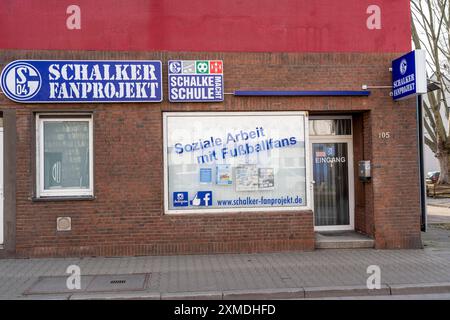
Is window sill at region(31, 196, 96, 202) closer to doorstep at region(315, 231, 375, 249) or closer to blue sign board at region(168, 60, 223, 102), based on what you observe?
blue sign board at region(168, 60, 223, 102)

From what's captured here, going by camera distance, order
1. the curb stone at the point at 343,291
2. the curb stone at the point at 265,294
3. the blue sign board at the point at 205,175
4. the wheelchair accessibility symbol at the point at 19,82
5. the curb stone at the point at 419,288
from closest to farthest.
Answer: the curb stone at the point at 265,294 < the curb stone at the point at 343,291 < the curb stone at the point at 419,288 < the wheelchair accessibility symbol at the point at 19,82 < the blue sign board at the point at 205,175

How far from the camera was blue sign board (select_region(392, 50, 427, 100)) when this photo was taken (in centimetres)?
869

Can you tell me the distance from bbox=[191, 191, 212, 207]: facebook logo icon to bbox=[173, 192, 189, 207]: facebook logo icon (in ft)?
0.47

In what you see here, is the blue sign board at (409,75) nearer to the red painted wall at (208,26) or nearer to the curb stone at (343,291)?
the red painted wall at (208,26)

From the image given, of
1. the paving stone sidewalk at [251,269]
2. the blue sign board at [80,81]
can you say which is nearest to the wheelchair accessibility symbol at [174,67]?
the blue sign board at [80,81]

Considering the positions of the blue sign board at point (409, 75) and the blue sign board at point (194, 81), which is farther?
the blue sign board at point (194, 81)

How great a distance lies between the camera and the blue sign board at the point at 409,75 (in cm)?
869

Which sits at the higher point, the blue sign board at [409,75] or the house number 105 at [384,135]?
the blue sign board at [409,75]

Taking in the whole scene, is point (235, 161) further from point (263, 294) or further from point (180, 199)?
point (263, 294)

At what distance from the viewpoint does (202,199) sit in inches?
379

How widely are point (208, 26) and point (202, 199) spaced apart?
3.45m

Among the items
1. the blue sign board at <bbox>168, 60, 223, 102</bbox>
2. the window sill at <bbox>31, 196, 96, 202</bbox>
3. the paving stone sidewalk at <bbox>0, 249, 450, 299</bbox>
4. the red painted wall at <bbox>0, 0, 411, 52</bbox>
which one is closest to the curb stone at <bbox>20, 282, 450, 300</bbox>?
the paving stone sidewalk at <bbox>0, 249, 450, 299</bbox>

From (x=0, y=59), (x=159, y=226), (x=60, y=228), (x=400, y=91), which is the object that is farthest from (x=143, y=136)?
(x=400, y=91)

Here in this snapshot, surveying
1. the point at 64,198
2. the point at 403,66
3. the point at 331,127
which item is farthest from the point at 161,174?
the point at 403,66
